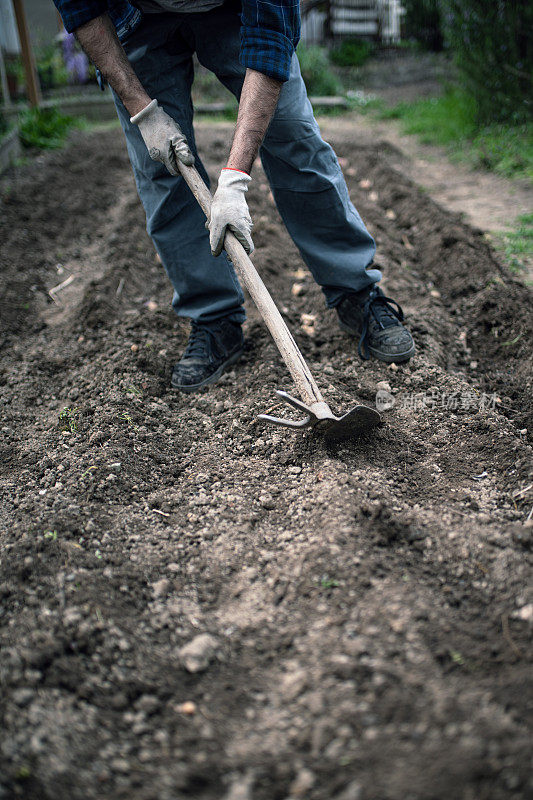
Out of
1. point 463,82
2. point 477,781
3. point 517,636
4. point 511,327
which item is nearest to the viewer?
point 477,781

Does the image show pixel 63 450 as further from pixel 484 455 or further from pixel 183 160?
pixel 484 455

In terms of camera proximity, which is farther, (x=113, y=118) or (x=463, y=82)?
(x=113, y=118)

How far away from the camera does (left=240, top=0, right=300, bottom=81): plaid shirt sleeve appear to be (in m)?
1.95

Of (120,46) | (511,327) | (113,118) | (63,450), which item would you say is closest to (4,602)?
(63,450)

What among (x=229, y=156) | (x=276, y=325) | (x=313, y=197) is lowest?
(x=276, y=325)

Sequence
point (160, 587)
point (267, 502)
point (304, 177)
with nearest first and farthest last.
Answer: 1. point (160, 587)
2. point (267, 502)
3. point (304, 177)

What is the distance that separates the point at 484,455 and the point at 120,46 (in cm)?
190

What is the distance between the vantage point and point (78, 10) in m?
2.06

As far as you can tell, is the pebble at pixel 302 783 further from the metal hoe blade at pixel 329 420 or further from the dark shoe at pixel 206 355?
the dark shoe at pixel 206 355

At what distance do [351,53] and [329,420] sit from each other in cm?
1016

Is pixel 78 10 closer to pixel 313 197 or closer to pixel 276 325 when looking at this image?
pixel 313 197

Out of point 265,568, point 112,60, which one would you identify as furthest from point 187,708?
point 112,60

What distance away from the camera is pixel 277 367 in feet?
8.34

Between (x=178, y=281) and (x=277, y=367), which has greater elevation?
(x=178, y=281)
